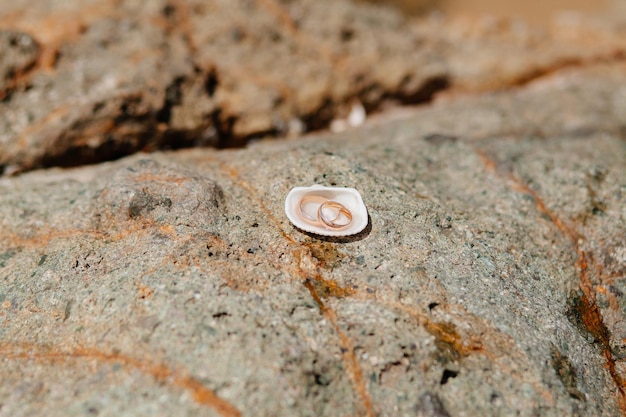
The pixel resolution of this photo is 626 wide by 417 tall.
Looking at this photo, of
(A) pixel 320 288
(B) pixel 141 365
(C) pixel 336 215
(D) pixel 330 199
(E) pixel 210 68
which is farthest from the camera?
(E) pixel 210 68

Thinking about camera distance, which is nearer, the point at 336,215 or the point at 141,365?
the point at 141,365

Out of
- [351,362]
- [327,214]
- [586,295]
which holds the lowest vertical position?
[586,295]

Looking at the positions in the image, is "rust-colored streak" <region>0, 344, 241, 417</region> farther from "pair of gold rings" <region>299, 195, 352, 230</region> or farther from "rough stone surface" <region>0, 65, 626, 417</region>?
"pair of gold rings" <region>299, 195, 352, 230</region>

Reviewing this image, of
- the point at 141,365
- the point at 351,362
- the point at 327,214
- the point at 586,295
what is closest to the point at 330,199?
the point at 327,214

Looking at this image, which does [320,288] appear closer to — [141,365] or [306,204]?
[306,204]

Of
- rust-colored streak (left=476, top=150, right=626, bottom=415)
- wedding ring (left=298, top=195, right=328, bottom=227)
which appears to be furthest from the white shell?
rust-colored streak (left=476, top=150, right=626, bottom=415)

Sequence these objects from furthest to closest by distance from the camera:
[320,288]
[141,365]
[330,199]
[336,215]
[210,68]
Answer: [210,68] → [330,199] → [336,215] → [320,288] → [141,365]

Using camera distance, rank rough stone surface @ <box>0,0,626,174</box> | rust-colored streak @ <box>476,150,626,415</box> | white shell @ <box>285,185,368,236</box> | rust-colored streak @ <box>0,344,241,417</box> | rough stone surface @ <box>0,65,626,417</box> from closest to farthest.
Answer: rust-colored streak @ <box>0,344,241,417</box> < rough stone surface @ <box>0,65,626,417</box> < rust-colored streak @ <box>476,150,626,415</box> < white shell @ <box>285,185,368,236</box> < rough stone surface @ <box>0,0,626,174</box>

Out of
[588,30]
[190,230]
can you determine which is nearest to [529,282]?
[190,230]
